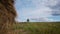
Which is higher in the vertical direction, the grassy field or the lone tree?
the lone tree

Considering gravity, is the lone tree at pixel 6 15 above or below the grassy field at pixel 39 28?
above

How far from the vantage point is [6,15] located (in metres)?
1.22

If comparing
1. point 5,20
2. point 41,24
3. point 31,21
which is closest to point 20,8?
point 31,21

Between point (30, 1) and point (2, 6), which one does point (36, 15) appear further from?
point (2, 6)

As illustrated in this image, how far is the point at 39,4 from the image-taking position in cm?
187

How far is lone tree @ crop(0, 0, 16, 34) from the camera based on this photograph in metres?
1.21

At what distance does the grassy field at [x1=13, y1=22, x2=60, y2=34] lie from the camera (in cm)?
171

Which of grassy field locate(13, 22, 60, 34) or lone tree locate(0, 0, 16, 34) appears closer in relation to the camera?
lone tree locate(0, 0, 16, 34)

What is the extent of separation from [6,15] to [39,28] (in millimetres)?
664

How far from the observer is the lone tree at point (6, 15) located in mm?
1206

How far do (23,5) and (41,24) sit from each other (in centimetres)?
34

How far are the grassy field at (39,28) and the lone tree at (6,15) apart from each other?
453mm

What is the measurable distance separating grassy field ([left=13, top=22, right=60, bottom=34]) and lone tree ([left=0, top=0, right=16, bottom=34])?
1.49 ft

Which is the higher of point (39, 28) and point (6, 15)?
point (6, 15)
